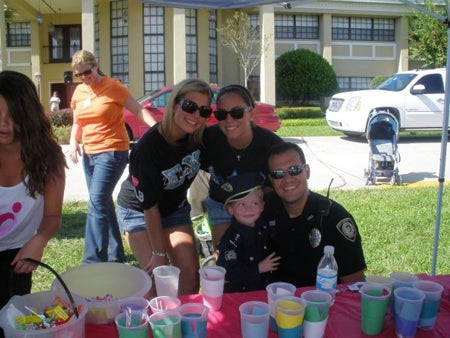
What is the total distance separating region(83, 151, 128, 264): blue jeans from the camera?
456 cm

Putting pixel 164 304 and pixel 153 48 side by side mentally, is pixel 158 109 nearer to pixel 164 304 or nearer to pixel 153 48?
pixel 153 48

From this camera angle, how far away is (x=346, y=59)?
27641 mm

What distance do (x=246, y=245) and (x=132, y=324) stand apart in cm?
108

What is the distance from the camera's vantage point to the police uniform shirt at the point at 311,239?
8.67 feet

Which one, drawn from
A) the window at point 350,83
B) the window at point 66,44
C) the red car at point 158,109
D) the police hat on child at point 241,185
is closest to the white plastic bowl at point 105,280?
the police hat on child at point 241,185

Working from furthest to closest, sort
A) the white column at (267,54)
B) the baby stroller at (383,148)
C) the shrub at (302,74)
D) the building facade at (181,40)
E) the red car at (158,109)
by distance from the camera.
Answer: the shrub at (302,74) → the building facade at (181,40) → the white column at (267,54) → the red car at (158,109) → the baby stroller at (383,148)

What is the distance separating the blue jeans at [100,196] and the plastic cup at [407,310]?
3192mm

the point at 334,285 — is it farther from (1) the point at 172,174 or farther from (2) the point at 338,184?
(2) the point at 338,184

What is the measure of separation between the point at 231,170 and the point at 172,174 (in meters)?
0.37

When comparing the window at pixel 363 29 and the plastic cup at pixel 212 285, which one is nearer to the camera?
the plastic cup at pixel 212 285

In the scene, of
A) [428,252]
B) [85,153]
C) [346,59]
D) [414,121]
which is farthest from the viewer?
[346,59]

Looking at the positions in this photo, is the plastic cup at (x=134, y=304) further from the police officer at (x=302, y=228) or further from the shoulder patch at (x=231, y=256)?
the police officer at (x=302, y=228)

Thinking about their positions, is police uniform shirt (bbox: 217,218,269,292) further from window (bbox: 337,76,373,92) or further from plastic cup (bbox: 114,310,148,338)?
window (bbox: 337,76,373,92)

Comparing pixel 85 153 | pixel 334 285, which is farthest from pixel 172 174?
pixel 85 153
